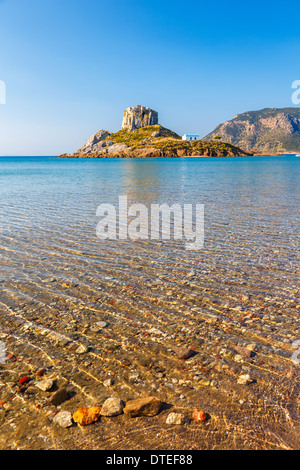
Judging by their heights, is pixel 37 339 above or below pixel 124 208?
below

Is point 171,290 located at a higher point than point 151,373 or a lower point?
higher

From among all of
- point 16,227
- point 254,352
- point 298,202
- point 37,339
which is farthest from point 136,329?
point 298,202

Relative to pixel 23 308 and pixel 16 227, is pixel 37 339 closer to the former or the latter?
pixel 23 308

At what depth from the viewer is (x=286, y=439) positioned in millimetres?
3996

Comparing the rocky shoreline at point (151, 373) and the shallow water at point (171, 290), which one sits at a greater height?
the shallow water at point (171, 290)

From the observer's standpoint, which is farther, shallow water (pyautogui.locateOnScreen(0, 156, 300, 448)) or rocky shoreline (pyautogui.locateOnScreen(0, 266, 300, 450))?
shallow water (pyautogui.locateOnScreen(0, 156, 300, 448))

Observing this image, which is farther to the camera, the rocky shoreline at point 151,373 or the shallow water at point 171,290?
the shallow water at point 171,290

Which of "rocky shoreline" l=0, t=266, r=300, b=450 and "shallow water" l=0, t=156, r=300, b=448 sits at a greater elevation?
"shallow water" l=0, t=156, r=300, b=448

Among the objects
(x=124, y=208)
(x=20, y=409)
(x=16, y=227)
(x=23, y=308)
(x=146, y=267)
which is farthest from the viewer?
(x=124, y=208)

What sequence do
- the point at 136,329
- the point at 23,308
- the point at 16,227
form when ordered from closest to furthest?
the point at 136,329 → the point at 23,308 → the point at 16,227

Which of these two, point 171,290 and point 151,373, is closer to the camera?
point 151,373
